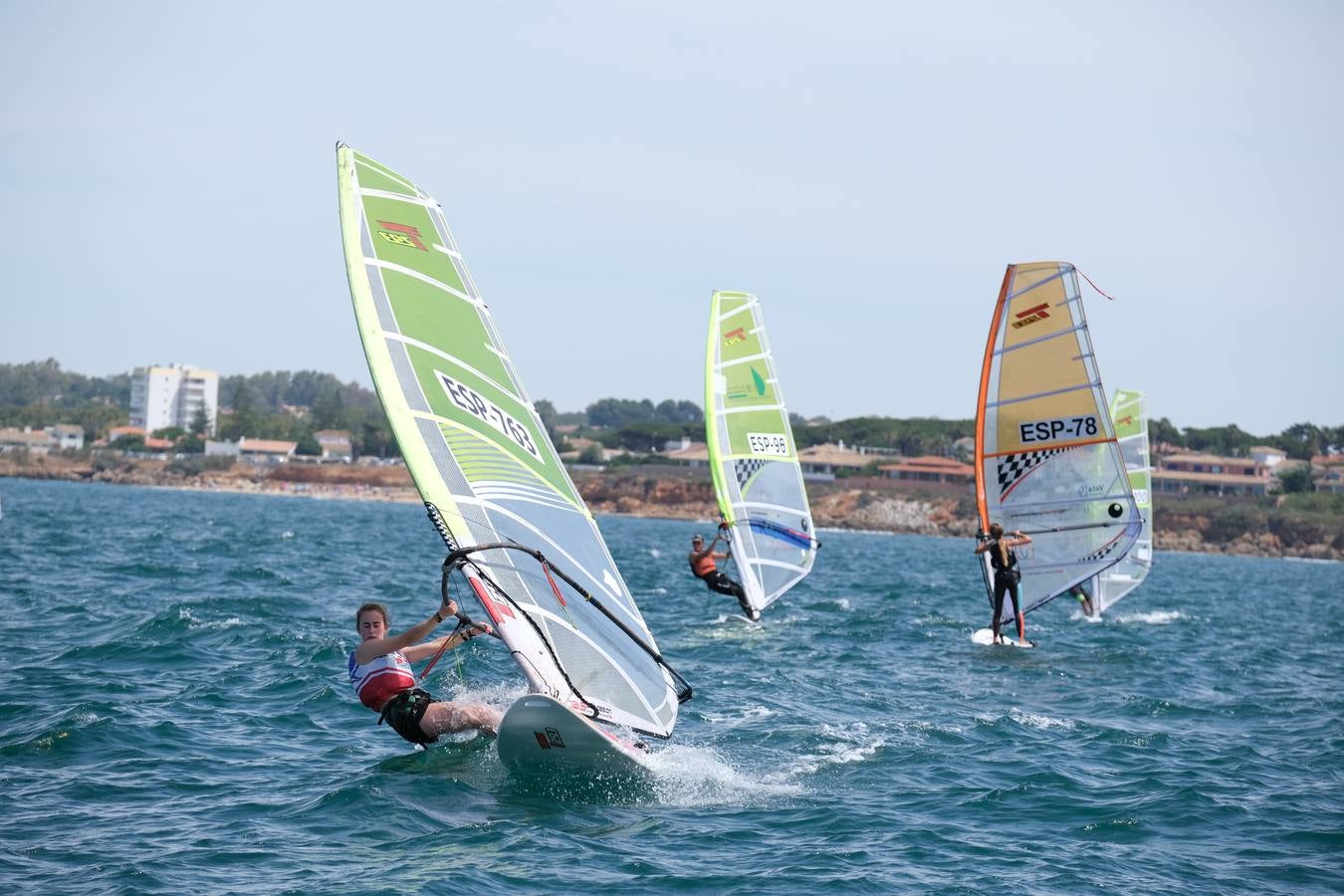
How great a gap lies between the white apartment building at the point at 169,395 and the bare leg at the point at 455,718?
501 ft

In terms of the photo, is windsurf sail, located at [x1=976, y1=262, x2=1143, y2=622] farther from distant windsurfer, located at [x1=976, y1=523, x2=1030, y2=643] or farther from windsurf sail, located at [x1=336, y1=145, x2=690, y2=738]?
windsurf sail, located at [x1=336, y1=145, x2=690, y2=738]

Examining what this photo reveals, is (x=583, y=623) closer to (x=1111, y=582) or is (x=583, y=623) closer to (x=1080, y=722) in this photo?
(x=1080, y=722)

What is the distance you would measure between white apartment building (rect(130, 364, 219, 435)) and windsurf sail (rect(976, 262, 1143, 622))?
14743 cm

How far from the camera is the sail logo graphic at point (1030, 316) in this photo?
52.0 feet

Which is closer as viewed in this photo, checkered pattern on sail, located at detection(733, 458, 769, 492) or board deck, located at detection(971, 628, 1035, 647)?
board deck, located at detection(971, 628, 1035, 647)

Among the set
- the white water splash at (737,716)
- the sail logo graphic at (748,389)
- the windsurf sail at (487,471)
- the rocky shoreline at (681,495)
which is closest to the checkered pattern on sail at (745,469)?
the sail logo graphic at (748,389)

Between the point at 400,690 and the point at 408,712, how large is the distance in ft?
0.56

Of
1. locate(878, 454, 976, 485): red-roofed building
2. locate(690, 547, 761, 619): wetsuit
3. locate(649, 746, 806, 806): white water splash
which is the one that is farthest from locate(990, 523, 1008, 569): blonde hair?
locate(878, 454, 976, 485): red-roofed building

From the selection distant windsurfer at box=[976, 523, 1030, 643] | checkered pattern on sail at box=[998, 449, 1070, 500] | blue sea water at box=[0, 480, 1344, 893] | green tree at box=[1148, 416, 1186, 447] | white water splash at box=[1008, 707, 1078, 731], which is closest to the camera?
blue sea water at box=[0, 480, 1344, 893]

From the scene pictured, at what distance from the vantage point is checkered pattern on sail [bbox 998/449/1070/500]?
16.2 metres

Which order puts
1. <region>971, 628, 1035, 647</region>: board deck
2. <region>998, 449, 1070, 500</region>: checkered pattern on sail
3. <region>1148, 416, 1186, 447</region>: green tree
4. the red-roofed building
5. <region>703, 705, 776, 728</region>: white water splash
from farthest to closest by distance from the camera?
<region>1148, 416, 1186, 447</region>: green tree
the red-roofed building
<region>971, 628, 1035, 647</region>: board deck
<region>998, 449, 1070, 500</region>: checkered pattern on sail
<region>703, 705, 776, 728</region>: white water splash

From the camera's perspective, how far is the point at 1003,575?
16.1 metres

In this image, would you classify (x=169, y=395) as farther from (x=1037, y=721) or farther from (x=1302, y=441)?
(x=1037, y=721)

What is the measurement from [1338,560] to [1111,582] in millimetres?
65896
